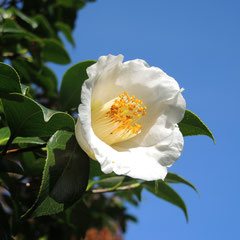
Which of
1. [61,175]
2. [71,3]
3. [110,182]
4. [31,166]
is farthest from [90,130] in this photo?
[71,3]

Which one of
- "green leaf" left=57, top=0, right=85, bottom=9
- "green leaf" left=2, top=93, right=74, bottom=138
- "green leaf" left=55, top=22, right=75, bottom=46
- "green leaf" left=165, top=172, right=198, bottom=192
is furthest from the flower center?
"green leaf" left=57, top=0, right=85, bottom=9

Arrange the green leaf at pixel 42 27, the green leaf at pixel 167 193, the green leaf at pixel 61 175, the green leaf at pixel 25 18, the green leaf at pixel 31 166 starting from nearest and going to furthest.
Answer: the green leaf at pixel 61 175 → the green leaf at pixel 31 166 → the green leaf at pixel 167 193 → the green leaf at pixel 25 18 → the green leaf at pixel 42 27

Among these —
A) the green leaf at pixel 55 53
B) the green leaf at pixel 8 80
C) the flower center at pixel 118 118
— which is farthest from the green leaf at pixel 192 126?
the green leaf at pixel 55 53

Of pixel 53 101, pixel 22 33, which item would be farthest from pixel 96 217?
pixel 22 33

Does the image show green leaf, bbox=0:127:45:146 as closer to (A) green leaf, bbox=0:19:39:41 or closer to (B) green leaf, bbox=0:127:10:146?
(B) green leaf, bbox=0:127:10:146

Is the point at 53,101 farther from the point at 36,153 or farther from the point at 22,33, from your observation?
the point at 36,153

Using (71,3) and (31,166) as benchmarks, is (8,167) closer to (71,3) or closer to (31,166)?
(31,166)

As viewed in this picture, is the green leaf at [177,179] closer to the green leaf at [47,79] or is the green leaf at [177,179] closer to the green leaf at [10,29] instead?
the green leaf at [10,29]
